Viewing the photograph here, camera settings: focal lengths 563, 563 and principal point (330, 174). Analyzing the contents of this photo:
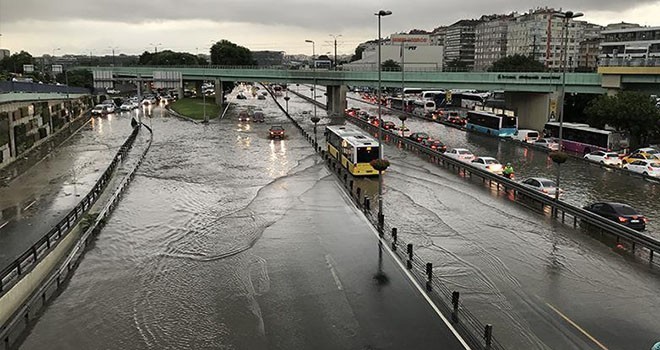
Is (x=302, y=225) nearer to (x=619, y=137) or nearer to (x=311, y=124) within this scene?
(x=619, y=137)

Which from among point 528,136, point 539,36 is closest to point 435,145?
point 528,136

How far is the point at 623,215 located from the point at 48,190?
105 feet

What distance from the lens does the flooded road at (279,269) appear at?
15.4 meters

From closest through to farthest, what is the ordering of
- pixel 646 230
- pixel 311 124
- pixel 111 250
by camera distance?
1. pixel 111 250
2. pixel 646 230
3. pixel 311 124

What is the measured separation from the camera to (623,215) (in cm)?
2470

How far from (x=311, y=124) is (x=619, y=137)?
4075cm

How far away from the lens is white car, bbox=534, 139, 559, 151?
1986 inches

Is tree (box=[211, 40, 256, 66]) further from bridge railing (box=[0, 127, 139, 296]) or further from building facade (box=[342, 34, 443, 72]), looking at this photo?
bridge railing (box=[0, 127, 139, 296])

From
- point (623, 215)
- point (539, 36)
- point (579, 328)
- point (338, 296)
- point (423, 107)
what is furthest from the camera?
point (539, 36)

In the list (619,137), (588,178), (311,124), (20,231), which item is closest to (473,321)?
(20,231)

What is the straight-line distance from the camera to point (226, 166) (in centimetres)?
4391

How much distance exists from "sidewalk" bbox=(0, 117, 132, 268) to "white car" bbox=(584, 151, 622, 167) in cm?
3701

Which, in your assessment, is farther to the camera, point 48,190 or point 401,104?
point 401,104

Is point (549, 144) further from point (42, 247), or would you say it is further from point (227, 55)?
point (227, 55)
